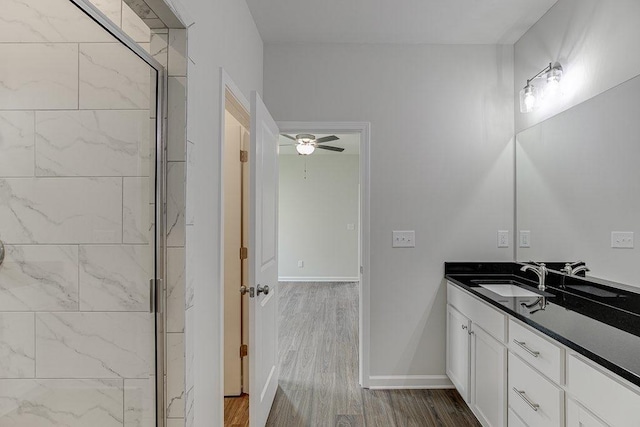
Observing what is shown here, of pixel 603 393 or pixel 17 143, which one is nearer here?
pixel 17 143

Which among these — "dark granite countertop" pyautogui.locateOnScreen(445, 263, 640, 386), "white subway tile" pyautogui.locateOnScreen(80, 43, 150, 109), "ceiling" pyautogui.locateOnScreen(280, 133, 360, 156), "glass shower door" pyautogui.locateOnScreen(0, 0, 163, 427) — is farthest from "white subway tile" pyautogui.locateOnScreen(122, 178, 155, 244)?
"ceiling" pyautogui.locateOnScreen(280, 133, 360, 156)

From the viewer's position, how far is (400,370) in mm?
2867

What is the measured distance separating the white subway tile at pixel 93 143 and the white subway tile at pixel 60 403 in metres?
0.62

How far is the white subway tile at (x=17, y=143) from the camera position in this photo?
103 cm

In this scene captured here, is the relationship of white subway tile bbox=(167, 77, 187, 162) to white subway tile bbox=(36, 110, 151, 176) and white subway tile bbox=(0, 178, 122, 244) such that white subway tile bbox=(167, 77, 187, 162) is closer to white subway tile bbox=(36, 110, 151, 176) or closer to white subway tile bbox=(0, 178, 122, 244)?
white subway tile bbox=(36, 110, 151, 176)

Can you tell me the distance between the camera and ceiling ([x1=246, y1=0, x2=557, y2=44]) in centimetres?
239

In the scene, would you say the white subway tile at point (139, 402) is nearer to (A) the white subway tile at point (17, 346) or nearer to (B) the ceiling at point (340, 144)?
(A) the white subway tile at point (17, 346)

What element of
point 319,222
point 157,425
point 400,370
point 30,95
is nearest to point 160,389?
point 157,425

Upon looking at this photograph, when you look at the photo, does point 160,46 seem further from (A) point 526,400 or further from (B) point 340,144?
(B) point 340,144

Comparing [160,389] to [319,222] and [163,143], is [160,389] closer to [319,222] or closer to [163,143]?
[163,143]

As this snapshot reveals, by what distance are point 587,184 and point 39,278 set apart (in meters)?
2.52

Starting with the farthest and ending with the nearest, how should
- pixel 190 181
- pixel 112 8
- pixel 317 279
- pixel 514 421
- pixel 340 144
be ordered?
pixel 317 279 → pixel 340 144 → pixel 514 421 → pixel 190 181 → pixel 112 8

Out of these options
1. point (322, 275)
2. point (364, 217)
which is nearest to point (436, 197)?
point (364, 217)

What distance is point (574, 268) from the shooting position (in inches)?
84.8
